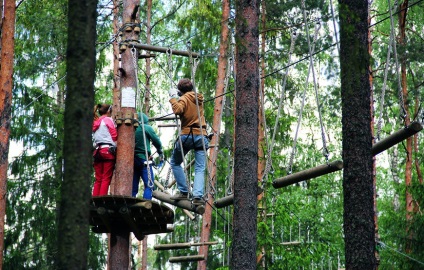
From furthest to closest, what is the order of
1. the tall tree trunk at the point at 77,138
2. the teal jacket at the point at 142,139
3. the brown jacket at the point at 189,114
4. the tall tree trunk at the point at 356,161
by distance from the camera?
the teal jacket at the point at 142,139, the brown jacket at the point at 189,114, the tall tree trunk at the point at 356,161, the tall tree trunk at the point at 77,138

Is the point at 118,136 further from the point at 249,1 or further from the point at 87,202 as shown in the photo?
the point at 87,202

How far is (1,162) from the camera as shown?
12.3m

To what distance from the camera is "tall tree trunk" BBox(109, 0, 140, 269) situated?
804cm

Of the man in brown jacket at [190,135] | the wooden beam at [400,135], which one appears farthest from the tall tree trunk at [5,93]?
the wooden beam at [400,135]

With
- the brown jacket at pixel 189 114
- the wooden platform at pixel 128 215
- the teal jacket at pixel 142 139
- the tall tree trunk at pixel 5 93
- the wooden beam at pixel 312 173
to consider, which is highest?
the tall tree trunk at pixel 5 93

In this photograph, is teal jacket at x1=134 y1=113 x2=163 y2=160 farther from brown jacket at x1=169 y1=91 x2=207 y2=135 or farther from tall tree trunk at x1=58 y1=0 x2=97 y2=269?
tall tree trunk at x1=58 y1=0 x2=97 y2=269

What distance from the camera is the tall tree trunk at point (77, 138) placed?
4.31 metres

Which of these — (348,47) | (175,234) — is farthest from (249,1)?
(175,234)

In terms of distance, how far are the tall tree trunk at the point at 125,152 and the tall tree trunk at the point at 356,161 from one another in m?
2.22

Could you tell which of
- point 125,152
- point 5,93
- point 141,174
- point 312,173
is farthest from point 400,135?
point 5,93

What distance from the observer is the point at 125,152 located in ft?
26.5

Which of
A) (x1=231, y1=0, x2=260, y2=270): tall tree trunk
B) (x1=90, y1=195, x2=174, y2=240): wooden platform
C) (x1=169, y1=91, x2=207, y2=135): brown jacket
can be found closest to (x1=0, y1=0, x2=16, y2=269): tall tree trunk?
(x1=90, y1=195, x2=174, y2=240): wooden platform

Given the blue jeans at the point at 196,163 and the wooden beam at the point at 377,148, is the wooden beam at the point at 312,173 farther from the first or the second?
the blue jeans at the point at 196,163

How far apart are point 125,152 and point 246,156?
118 cm
